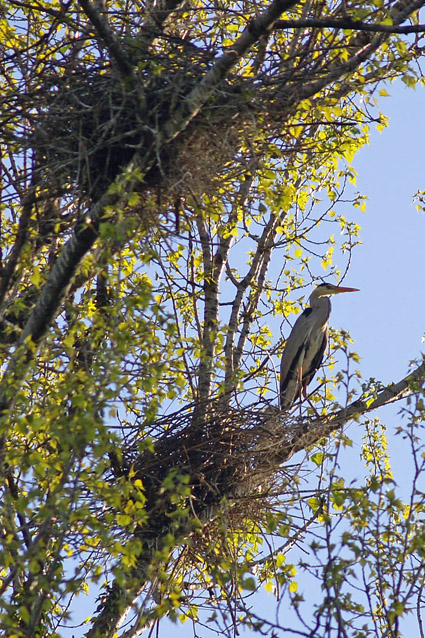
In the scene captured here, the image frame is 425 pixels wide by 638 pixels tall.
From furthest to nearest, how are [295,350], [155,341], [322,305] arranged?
[322,305] < [295,350] < [155,341]

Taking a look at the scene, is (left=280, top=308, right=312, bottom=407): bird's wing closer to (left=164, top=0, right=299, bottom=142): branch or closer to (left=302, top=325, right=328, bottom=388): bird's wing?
(left=302, top=325, right=328, bottom=388): bird's wing

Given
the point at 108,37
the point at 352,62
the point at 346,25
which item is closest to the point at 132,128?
the point at 108,37

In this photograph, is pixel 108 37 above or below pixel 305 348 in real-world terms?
below

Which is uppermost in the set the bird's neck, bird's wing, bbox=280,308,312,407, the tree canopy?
the bird's neck

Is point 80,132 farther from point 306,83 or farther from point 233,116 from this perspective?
point 306,83

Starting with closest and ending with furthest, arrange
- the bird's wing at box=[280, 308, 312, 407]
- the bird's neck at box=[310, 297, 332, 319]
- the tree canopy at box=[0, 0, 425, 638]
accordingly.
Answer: the tree canopy at box=[0, 0, 425, 638], the bird's wing at box=[280, 308, 312, 407], the bird's neck at box=[310, 297, 332, 319]

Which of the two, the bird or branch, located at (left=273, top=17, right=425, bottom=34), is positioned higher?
the bird

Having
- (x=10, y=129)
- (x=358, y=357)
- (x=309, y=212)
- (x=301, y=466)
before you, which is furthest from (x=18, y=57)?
(x=309, y=212)

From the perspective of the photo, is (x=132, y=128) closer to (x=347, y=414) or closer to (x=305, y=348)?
(x=347, y=414)

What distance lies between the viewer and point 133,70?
4.85 metres

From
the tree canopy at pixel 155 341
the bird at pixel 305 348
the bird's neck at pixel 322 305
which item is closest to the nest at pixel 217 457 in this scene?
the tree canopy at pixel 155 341

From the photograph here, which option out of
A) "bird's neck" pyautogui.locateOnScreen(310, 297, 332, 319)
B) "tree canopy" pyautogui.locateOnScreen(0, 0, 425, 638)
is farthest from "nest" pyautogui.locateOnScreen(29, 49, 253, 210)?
"bird's neck" pyautogui.locateOnScreen(310, 297, 332, 319)

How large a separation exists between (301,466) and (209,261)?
79.4 inches

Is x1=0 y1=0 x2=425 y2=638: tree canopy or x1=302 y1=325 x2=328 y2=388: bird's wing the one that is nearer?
x1=0 y1=0 x2=425 y2=638: tree canopy
